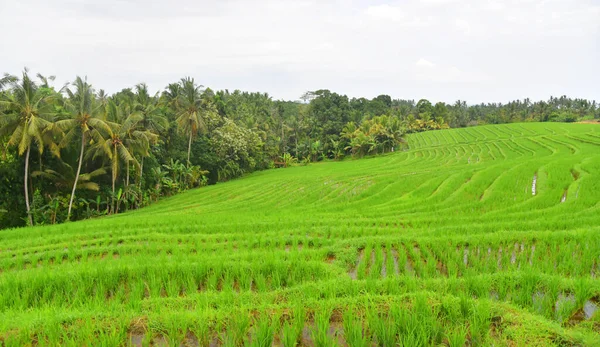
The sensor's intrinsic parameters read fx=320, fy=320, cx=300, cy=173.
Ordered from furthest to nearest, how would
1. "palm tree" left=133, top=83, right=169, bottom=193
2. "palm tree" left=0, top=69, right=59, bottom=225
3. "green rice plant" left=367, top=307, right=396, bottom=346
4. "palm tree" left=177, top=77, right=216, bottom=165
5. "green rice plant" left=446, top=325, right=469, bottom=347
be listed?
"palm tree" left=177, top=77, right=216, bottom=165 → "palm tree" left=133, top=83, right=169, bottom=193 → "palm tree" left=0, top=69, right=59, bottom=225 → "green rice plant" left=367, top=307, right=396, bottom=346 → "green rice plant" left=446, top=325, right=469, bottom=347

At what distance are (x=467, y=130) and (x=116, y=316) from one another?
77.1 m

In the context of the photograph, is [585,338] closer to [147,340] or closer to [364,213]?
[147,340]

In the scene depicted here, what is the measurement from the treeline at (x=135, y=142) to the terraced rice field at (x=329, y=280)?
9.69 metres

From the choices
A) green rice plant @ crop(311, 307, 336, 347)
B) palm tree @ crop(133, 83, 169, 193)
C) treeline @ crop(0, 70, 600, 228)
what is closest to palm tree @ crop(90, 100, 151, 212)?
treeline @ crop(0, 70, 600, 228)

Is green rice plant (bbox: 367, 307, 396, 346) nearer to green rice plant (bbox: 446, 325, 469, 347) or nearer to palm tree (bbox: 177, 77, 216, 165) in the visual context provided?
green rice plant (bbox: 446, 325, 469, 347)

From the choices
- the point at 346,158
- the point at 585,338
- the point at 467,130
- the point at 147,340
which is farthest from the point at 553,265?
the point at 467,130

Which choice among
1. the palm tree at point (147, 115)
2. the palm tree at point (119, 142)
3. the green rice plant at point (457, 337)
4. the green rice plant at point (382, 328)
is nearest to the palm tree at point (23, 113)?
the palm tree at point (119, 142)

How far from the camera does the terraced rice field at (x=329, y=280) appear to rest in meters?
3.59

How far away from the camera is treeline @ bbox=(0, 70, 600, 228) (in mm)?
19922

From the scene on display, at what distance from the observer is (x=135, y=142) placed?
2477 cm

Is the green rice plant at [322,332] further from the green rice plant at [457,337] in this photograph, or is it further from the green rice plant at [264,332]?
the green rice plant at [457,337]

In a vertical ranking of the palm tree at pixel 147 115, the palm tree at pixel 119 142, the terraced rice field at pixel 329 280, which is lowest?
the terraced rice field at pixel 329 280

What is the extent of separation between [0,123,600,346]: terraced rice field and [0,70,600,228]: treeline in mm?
9686

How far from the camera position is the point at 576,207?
9.91 meters
